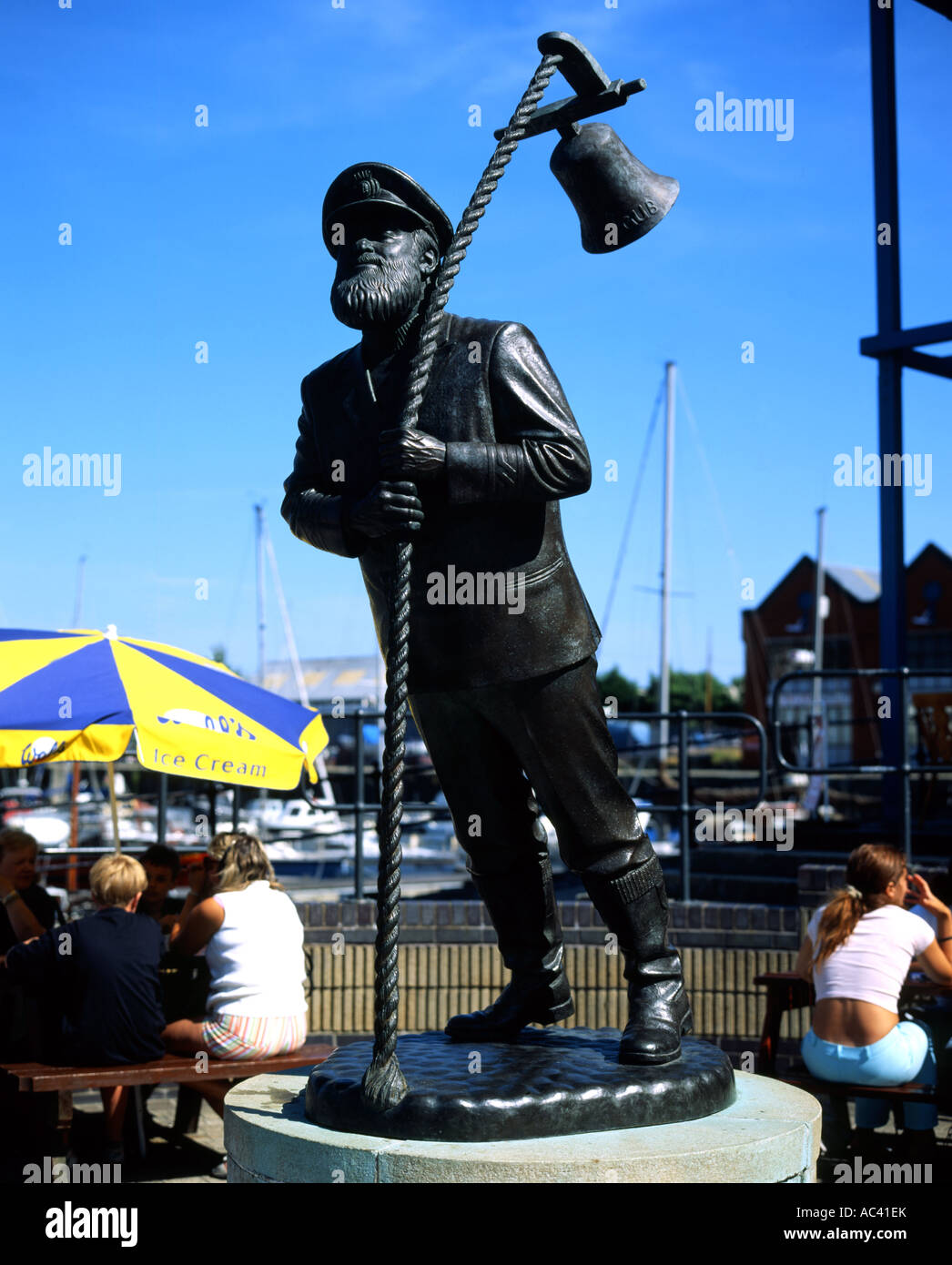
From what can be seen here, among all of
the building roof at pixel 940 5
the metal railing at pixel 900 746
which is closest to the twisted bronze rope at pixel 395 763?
the metal railing at pixel 900 746

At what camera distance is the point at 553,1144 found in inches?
118

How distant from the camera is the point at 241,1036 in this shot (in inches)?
246

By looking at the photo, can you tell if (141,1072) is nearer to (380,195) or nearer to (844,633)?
(380,195)

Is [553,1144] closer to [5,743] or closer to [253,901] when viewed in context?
[253,901]

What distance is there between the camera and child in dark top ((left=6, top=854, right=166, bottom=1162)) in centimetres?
609

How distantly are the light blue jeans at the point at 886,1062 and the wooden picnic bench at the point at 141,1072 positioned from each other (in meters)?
2.09

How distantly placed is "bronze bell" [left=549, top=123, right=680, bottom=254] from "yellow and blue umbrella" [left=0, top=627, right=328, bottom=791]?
12.6 feet

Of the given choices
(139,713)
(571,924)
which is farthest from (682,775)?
(139,713)

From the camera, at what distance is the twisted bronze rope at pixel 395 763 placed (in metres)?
3.14

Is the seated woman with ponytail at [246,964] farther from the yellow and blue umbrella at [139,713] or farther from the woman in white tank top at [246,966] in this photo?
the yellow and blue umbrella at [139,713]

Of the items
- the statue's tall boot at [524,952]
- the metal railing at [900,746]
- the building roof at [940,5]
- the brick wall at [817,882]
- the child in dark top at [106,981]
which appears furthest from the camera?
the building roof at [940,5]

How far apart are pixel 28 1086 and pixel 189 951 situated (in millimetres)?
1238
